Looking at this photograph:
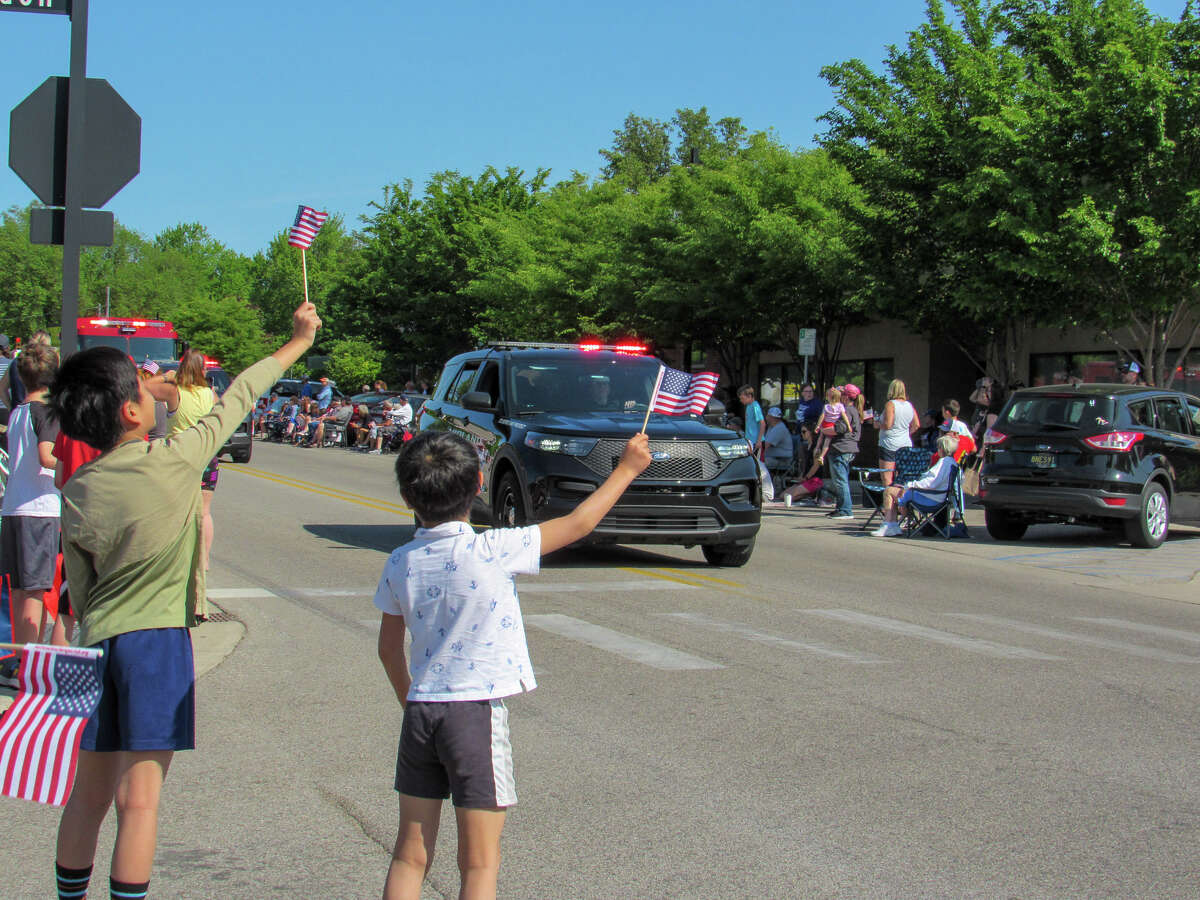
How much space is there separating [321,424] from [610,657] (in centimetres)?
3307

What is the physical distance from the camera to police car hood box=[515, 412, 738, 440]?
1143cm

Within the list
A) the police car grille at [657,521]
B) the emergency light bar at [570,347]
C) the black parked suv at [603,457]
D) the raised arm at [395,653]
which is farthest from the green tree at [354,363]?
the raised arm at [395,653]

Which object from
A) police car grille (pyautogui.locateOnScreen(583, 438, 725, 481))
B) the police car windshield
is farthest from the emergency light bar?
police car grille (pyautogui.locateOnScreen(583, 438, 725, 481))

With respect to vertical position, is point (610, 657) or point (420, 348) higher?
point (420, 348)

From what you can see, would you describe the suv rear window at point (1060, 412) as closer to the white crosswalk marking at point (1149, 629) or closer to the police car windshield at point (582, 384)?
the police car windshield at point (582, 384)

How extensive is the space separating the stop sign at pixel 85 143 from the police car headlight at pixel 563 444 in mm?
5278

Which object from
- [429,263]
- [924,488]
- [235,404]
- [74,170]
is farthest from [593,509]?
[429,263]

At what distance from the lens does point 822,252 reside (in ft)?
83.8

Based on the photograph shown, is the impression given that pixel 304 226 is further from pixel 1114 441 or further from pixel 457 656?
pixel 1114 441

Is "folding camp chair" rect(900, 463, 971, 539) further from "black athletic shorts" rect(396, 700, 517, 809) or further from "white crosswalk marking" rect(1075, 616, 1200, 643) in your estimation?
"black athletic shorts" rect(396, 700, 517, 809)

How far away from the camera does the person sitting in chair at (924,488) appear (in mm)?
15508

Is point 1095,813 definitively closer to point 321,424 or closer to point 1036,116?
point 1036,116

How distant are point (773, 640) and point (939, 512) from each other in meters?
8.11

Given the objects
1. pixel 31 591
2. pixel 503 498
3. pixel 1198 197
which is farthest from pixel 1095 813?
pixel 1198 197
